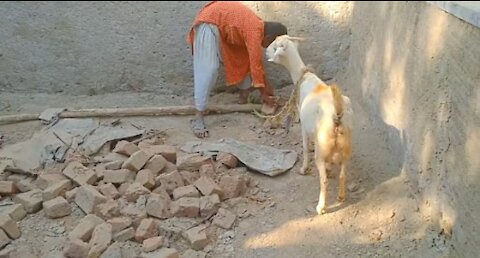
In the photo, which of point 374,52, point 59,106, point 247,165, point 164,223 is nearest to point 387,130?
point 374,52

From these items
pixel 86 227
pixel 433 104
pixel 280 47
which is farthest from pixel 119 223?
pixel 433 104

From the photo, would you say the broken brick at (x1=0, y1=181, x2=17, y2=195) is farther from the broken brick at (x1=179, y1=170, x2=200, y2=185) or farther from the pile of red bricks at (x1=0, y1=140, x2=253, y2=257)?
the broken brick at (x1=179, y1=170, x2=200, y2=185)

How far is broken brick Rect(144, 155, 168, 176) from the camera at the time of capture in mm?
3947

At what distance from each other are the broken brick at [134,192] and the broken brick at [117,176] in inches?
5.4

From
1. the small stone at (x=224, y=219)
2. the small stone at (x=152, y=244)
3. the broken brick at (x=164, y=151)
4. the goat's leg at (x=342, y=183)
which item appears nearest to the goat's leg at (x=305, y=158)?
the goat's leg at (x=342, y=183)

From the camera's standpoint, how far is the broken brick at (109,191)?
12.0 feet

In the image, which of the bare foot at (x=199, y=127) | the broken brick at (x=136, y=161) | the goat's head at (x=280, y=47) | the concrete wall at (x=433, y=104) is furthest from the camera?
the bare foot at (x=199, y=127)

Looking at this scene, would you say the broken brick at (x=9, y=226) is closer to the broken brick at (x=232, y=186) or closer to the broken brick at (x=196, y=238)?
the broken brick at (x=196, y=238)

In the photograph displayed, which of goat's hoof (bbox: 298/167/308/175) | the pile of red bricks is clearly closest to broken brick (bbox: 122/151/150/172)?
the pile of red bricks

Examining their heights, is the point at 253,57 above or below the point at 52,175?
above

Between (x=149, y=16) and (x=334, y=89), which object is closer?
(x=334, y=89)

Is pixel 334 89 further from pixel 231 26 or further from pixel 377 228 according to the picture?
pixel 231 26

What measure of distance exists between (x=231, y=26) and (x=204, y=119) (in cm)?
86

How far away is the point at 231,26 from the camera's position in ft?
15.6
